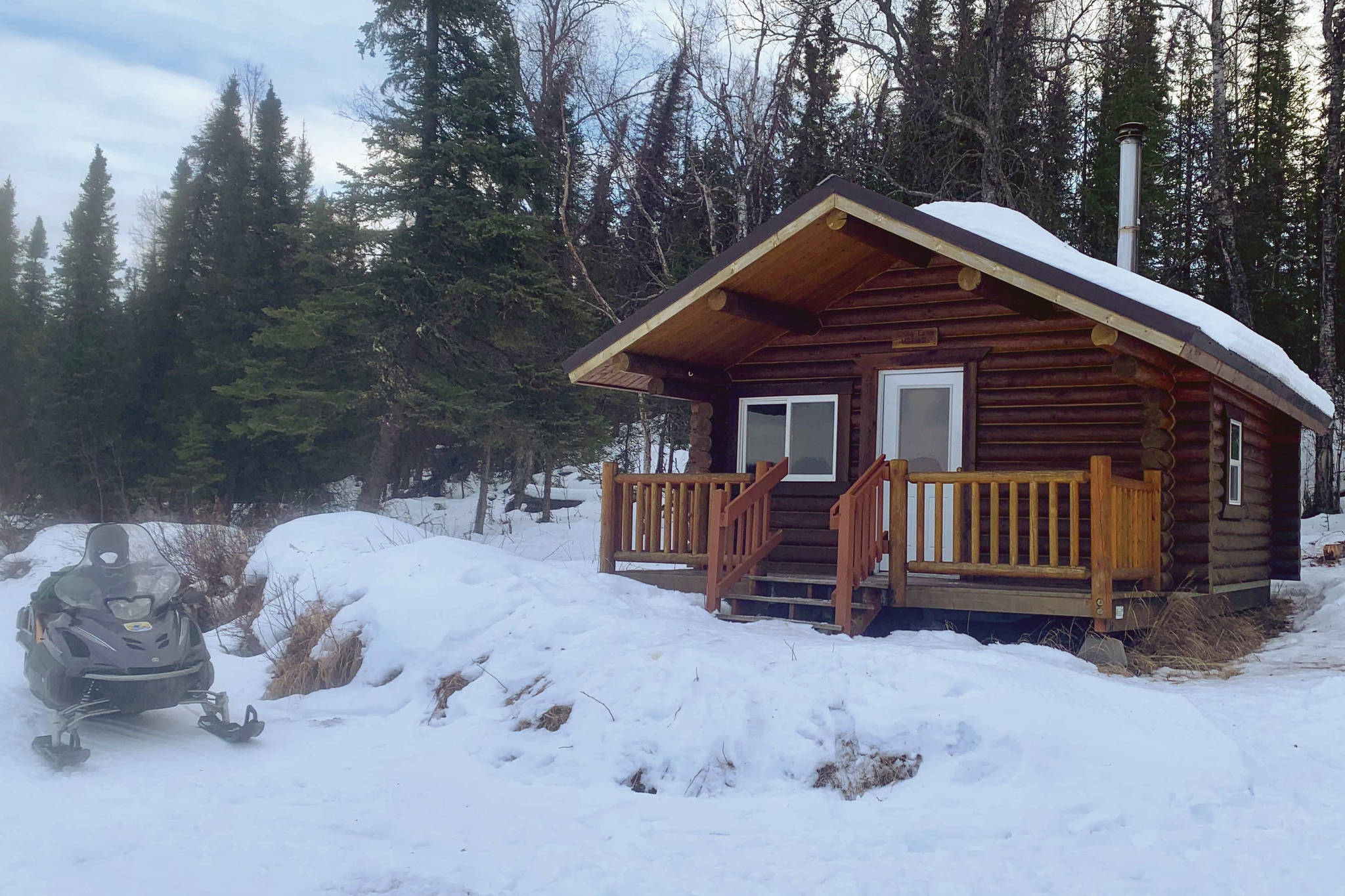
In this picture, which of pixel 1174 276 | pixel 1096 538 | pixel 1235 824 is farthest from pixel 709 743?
pixel 1174 276

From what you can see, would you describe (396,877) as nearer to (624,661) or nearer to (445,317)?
(624,661)

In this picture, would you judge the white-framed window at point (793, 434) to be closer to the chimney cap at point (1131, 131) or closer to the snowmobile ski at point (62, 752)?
the chimney cap at point (1131, 131)

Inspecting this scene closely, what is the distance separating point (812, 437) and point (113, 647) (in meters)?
7.74

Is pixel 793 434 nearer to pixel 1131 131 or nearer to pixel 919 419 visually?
pixel 919 419

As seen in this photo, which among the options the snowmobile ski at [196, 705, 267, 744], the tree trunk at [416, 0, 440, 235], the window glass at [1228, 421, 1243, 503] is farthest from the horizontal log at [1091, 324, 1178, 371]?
the tree trunk at [416, 0, 440, 235]

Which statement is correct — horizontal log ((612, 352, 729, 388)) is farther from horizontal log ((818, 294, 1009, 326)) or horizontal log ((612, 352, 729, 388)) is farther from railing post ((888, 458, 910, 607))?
railing post ((888, 458, 910, 607))

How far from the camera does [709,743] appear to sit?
6.26 metres

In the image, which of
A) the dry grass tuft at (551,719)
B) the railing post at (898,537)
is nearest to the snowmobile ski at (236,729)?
the dry grass tuft at (551,719)

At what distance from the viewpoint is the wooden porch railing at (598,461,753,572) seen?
11.1 m

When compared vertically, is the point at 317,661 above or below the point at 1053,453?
below

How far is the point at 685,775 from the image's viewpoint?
608 centimetres

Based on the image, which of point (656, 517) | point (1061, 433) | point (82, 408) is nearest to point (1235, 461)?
point (1061, 433)

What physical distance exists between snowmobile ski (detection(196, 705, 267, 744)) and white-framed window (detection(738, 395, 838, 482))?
679cm

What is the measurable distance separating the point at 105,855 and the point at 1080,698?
5.35 meters
